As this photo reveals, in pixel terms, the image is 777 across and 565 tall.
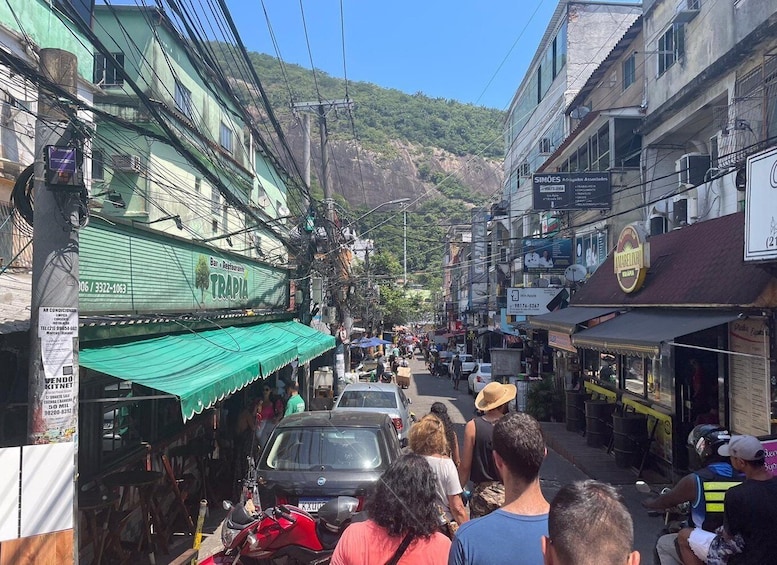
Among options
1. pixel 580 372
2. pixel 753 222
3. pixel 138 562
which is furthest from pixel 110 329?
pixel 580 372

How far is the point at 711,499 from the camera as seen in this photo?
430cm

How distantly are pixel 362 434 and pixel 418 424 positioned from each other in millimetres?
1536

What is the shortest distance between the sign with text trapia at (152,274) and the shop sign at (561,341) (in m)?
7.34

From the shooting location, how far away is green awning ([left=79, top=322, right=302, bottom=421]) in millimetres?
5410

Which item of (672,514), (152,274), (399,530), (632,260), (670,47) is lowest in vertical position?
(672,514)

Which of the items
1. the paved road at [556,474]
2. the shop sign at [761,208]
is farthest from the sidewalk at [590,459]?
the shop sign at [761,208]

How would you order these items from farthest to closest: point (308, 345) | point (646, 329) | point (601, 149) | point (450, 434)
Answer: point (601, 149) → point (308, 345) → point (646, 329) → point (450, 434)

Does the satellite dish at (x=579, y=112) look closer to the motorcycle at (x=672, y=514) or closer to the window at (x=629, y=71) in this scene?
the window at (x=629, y=71)

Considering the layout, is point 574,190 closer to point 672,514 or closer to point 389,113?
point 672,514

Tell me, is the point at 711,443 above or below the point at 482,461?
above

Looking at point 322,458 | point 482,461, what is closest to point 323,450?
point 322,458

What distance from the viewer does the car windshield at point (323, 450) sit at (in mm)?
6188

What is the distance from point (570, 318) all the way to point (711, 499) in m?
Answer: 9.70

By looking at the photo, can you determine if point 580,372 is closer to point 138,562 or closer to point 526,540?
point 138,562
